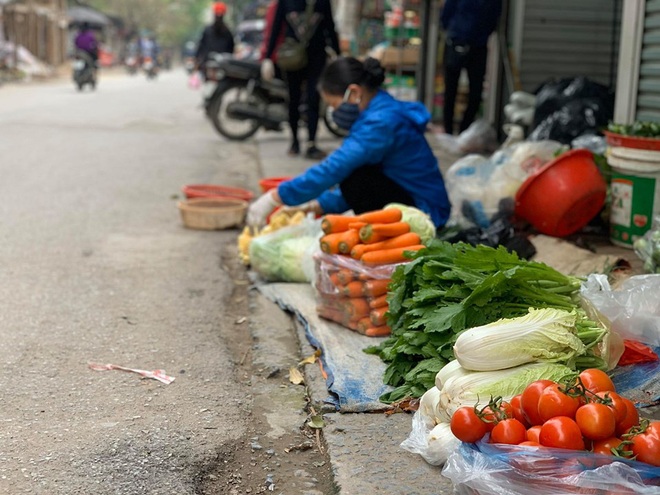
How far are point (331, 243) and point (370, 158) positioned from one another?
0.95 m

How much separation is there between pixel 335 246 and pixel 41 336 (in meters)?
1.47

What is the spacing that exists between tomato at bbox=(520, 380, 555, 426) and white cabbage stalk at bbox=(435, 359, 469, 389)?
0.42 meters

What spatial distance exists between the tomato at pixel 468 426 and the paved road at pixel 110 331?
2.93 ft

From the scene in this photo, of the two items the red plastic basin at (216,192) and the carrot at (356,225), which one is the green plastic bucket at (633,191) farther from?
the red plastic basin at (216,192)

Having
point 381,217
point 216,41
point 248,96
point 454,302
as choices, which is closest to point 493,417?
point 454,302

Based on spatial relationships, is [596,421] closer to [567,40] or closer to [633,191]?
[633,191]

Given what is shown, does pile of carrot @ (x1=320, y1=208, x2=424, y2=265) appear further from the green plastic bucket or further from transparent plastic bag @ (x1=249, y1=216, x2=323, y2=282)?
the green plastic bucket

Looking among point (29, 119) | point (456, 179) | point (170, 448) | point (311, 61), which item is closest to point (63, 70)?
point (29, 119)

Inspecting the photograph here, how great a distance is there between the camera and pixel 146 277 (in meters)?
5.69

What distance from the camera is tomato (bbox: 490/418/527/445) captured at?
265cm

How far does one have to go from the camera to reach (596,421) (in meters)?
2.57

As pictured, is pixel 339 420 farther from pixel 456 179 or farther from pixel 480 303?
pixel 456 179

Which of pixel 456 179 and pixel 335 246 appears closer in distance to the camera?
pixel 335 246

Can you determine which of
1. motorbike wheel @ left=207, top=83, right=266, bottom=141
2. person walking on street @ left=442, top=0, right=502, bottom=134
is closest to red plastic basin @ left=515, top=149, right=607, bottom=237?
person walking on street @ left=442, top=0, right=502, bottom=134
